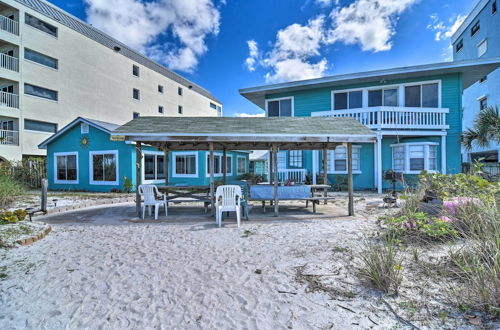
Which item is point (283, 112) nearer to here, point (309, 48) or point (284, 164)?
point (284, 164)

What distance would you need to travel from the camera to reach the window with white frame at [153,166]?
1616 cm

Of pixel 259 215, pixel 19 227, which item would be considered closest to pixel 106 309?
pixel 19 227

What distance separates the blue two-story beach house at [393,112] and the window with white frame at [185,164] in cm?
595

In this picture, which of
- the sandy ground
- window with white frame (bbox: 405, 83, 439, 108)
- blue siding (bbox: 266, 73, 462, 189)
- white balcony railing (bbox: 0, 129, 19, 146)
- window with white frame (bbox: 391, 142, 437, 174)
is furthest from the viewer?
white balcony railing (bbox: 0, 129, 19, 146)

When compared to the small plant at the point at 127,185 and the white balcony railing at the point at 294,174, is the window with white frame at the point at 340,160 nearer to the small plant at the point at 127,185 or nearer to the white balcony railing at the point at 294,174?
the white balcony railing at the point at 294,174

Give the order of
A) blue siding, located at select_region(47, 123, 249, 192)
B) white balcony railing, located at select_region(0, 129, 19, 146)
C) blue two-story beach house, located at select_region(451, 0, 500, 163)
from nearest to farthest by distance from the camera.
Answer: blue siding, located at select_region(47, 123, 249, 192), white balcony railing, located at select_region(0, 129, 19, 146), blue two-story beach house, located at select_region(451, 0, 500, 163)

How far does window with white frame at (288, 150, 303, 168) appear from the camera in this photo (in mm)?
16062

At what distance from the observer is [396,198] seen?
9711mm

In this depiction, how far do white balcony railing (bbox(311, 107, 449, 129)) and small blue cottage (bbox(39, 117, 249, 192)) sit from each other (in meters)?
10.7

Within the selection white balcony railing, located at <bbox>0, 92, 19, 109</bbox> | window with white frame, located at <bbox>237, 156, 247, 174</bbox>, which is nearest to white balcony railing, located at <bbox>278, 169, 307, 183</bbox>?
window with white frame, located at <bbox>237, 156, 247, 174</bbox>

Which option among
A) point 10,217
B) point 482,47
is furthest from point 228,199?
point 482,47

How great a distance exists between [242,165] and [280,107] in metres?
9.21

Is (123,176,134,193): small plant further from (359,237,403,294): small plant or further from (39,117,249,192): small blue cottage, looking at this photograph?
(359,237,403,294): small plant

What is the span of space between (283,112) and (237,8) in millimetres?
6971
